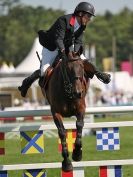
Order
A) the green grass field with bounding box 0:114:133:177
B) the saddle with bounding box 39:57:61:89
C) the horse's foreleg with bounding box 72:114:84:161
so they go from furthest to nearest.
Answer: the green grass field with bounding box 0:114:133:177 < the saddle with bounding box 39:57:61:89 < the horse's foreleg with bounding box 72:114:84:161

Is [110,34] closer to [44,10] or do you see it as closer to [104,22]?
[104,22]

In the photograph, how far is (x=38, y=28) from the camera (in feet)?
495

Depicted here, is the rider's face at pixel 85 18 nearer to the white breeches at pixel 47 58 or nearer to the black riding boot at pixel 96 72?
the black riding boot at pixel 96 72

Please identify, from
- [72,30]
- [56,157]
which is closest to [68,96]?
[72,30]

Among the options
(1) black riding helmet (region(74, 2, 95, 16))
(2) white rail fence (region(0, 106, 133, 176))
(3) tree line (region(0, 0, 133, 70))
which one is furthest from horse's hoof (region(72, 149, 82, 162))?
(3) tree line (region(0, 0, 133, 70))

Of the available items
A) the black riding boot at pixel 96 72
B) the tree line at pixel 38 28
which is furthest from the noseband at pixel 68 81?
the tree line at pixel 38 28

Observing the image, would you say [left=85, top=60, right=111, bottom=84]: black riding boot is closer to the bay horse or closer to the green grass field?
the bay horse

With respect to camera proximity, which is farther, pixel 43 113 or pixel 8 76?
pixel 8 76

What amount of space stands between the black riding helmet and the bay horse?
680 millimetres

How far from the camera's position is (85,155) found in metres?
16.3

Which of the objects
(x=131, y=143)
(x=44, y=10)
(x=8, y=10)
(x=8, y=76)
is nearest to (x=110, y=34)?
(x=44, y=10)

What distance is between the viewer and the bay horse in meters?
10.3

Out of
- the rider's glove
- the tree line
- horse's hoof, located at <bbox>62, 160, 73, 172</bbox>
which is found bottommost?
the tree line

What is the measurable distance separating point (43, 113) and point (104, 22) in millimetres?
172914
